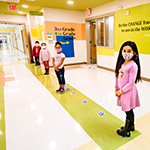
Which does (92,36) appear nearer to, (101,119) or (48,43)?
(48,43)

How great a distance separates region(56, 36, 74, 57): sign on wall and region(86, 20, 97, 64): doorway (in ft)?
3.13

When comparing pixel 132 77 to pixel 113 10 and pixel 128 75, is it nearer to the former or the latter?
pixel 128 75

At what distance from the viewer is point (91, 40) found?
23.6 ft

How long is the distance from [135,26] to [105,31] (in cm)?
170

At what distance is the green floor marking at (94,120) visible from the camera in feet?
5.83

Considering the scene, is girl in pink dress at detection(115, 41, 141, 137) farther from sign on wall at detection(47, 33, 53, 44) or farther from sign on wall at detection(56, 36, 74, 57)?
sign on wall at detection(56, 36, 74, 57)

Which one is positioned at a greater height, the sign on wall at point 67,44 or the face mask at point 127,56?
the sign on wall at point 67,44

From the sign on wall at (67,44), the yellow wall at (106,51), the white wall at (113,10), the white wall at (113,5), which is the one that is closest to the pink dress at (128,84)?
the white wall at (113,10)

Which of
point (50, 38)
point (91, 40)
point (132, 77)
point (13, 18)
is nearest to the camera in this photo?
point (132, 77)

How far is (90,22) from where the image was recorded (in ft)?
22.6

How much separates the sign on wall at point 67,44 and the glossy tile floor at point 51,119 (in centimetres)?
338

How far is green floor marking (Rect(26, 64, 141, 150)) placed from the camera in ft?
5.83

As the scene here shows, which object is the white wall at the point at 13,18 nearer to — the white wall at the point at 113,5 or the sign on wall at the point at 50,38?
the sign on wall at the point at 50,38

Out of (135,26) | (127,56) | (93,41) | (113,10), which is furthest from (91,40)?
(127,56)
